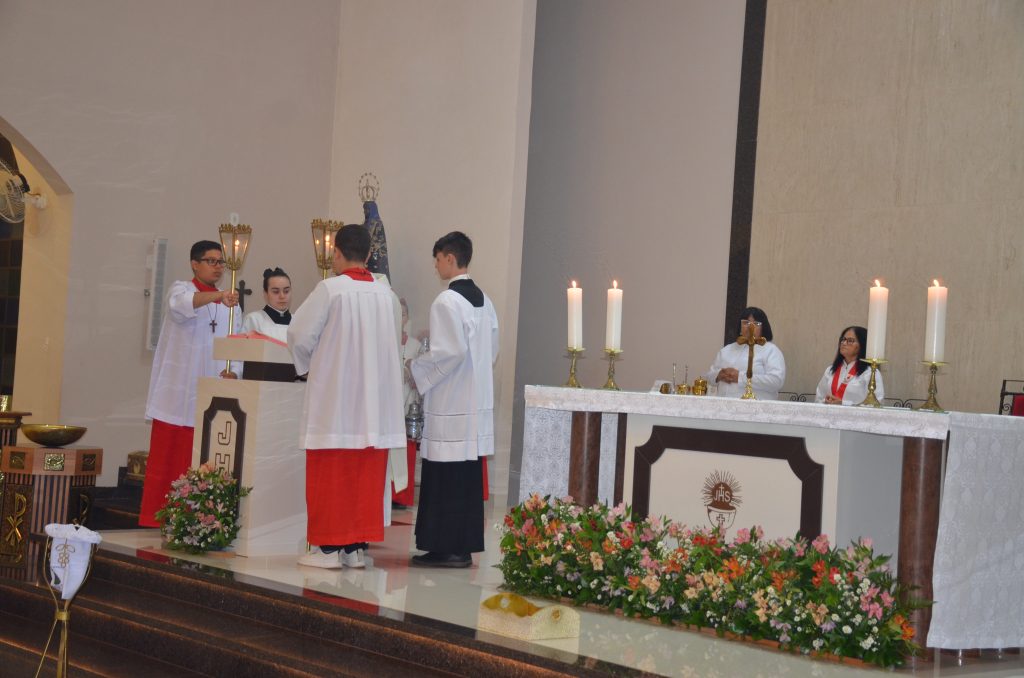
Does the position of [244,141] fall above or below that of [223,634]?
above

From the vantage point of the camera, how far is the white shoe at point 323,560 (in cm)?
563

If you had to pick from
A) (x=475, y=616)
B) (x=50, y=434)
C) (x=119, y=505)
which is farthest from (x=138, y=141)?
(x=475, y=616)

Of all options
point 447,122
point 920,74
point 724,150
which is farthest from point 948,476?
point 447,122

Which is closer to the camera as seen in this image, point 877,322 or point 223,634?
point 877,322

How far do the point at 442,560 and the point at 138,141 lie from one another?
4739 mm

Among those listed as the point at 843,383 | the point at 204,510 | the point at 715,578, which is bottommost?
the point at 204,510

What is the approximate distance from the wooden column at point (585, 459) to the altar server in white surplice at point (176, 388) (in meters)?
2.41

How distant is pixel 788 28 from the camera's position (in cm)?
827

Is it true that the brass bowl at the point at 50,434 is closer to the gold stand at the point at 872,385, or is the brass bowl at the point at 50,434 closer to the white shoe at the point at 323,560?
the white shoe at the point at 323,560

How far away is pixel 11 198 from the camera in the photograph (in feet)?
26.0

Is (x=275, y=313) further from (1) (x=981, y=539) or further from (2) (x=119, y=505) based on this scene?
(1) (x=981, y=539)

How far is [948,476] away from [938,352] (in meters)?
0.49

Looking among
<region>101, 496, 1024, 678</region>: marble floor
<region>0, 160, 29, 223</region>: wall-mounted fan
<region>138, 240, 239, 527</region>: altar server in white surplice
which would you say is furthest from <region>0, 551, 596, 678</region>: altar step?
<region>0, 160, 29, 223</region>: wall-mounted fan

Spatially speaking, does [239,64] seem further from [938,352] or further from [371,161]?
[938,352]
